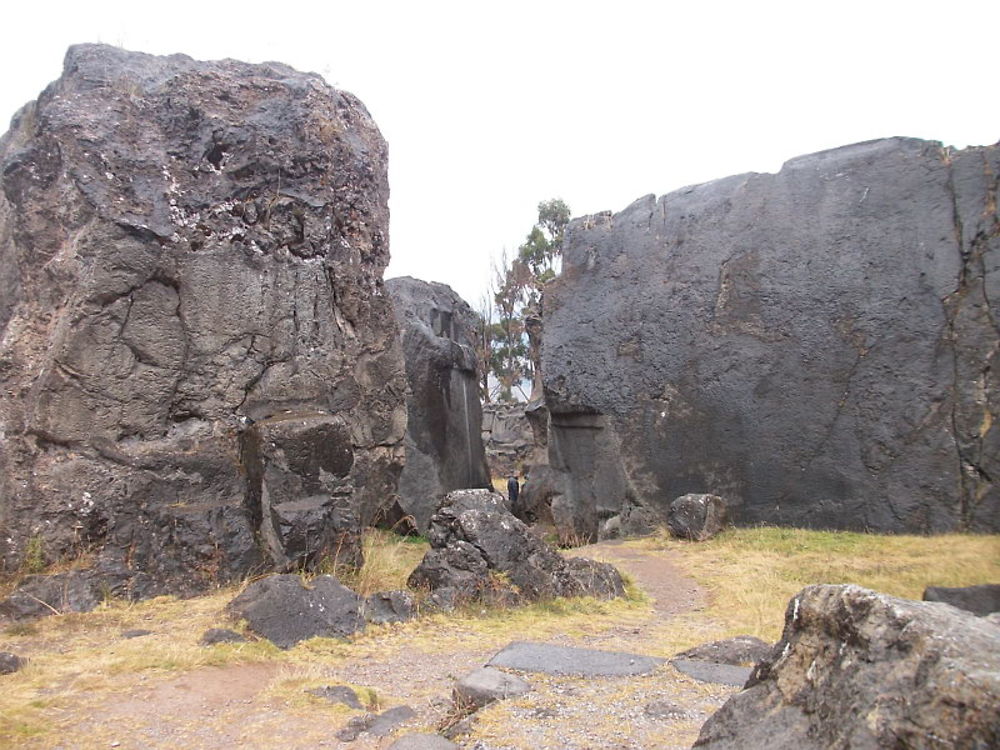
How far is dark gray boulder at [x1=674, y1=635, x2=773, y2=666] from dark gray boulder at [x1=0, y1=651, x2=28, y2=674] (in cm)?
297

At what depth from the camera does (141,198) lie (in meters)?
5.68

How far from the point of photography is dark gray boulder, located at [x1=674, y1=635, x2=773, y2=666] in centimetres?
361

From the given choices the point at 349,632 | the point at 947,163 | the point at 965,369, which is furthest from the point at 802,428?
the point at 349,632

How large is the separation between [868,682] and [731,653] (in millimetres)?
2074

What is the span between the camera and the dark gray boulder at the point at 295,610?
421cm

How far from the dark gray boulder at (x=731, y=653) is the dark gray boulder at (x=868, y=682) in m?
1.59

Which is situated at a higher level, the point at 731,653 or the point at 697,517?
the point at 731,653

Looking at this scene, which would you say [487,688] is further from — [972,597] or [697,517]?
[697,517]

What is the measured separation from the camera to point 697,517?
332 inches

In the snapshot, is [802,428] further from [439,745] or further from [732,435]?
[439,745]

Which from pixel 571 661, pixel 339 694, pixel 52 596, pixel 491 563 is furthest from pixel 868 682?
pixel 52 596

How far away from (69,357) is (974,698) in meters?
5.35

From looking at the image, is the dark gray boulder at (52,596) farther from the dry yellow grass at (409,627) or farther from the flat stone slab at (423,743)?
the flat stone slab at (423,743)

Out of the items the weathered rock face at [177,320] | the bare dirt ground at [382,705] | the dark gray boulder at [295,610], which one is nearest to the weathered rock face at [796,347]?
the weathered rock face at [177,320]
